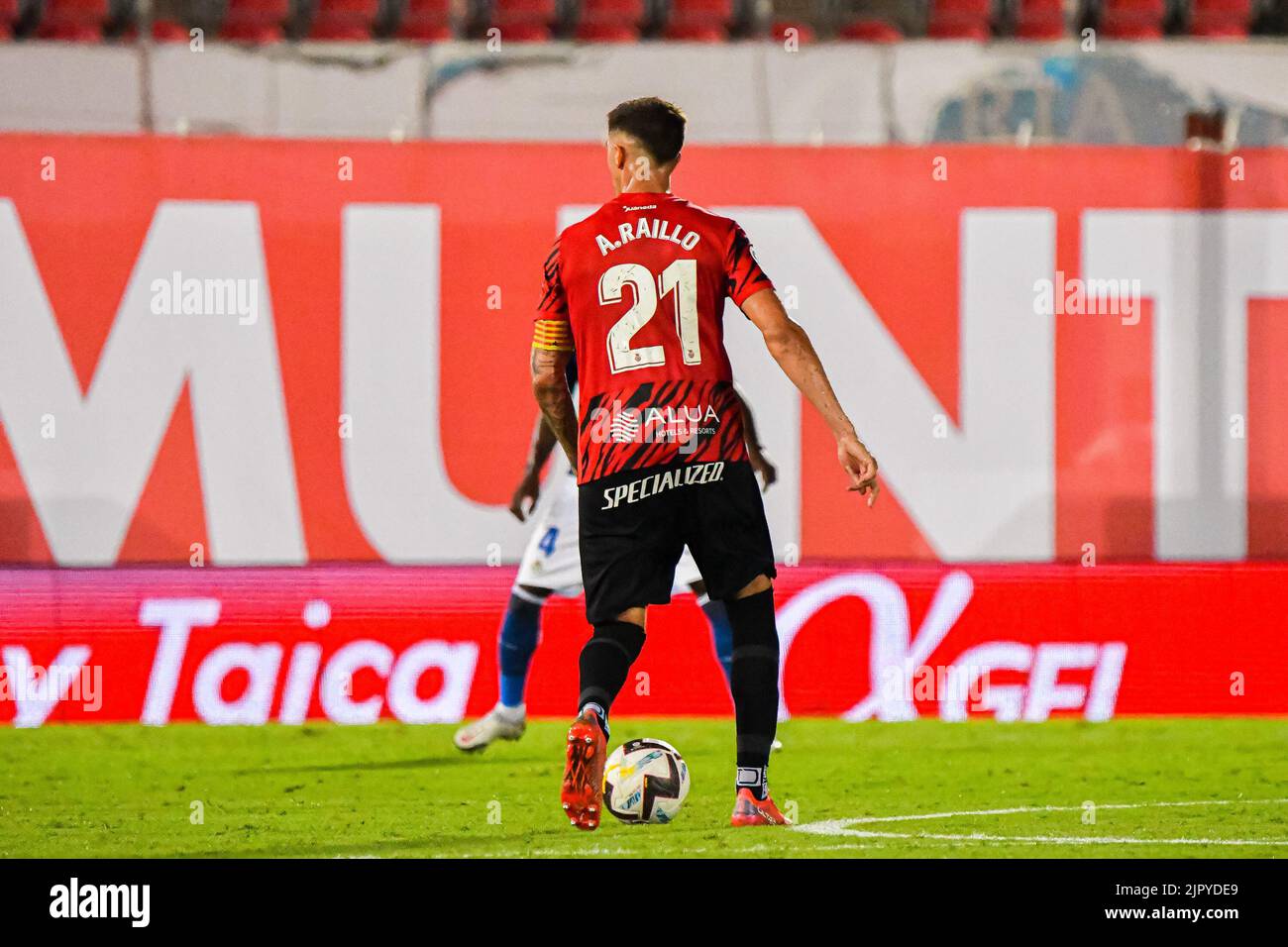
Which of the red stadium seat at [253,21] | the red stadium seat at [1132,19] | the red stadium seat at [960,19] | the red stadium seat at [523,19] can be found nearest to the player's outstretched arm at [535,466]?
the red stadium seat at [523,19]

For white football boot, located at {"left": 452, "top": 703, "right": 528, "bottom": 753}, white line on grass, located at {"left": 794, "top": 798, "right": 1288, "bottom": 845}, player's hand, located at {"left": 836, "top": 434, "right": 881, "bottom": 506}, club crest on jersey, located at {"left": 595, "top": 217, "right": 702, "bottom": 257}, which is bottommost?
white football boot, located at {"left": 452, "top": 703, "right": 528, "bottom": 753}

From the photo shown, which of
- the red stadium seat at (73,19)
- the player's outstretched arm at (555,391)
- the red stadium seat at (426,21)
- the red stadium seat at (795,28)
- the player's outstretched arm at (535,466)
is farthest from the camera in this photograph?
the red stadium seat at (426,21)

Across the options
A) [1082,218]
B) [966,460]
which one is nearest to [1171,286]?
[1082,218]

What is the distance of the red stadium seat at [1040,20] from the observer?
10391 mm

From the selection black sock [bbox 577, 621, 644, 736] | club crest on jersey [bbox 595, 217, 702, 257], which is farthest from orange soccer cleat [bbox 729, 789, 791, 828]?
club crest on jersey [bbox 595, 217, 702, 257]

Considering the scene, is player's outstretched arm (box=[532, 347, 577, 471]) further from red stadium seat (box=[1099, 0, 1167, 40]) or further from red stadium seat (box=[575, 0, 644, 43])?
red stadium seat (box=[1099, 0, 1167, 40])

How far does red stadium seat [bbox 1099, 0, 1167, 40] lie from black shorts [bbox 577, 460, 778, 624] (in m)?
6.67

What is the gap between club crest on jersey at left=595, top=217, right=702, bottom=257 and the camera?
455 centimetres

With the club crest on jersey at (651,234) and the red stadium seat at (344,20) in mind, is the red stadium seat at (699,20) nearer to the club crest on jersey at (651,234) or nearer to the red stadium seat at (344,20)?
the red stadium seat at (344,20)

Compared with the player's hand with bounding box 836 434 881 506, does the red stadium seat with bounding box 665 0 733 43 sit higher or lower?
higher

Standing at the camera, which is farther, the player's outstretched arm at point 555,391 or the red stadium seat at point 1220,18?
the red stadium seat at point 1220,18

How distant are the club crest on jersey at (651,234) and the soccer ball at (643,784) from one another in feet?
4.35

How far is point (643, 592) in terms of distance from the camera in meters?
4.58

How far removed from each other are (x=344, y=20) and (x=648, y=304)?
6533mm
